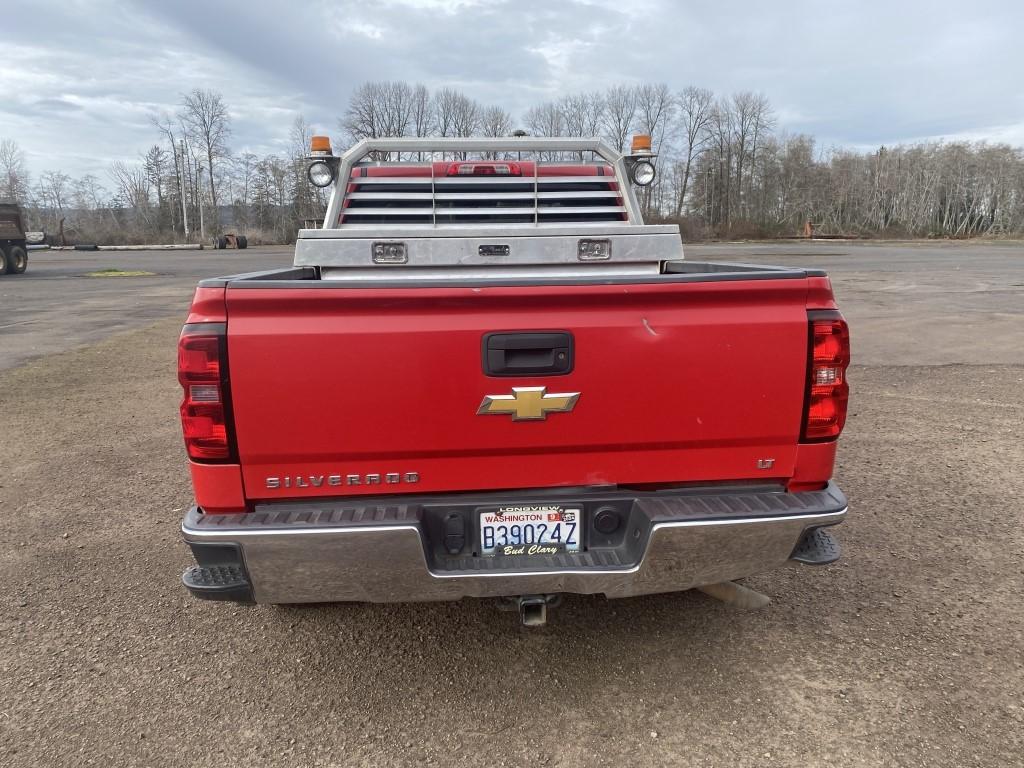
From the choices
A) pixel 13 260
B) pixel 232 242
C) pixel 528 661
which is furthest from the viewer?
pixel 232 242

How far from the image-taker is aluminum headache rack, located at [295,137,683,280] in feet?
12.6

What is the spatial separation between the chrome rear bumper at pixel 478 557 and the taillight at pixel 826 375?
27 centimetres

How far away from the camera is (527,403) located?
231cm

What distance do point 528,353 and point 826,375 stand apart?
3.42ft

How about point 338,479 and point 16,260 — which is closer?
point 338,479

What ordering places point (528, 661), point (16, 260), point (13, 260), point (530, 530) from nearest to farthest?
point (530, 530) → point (528, 661) → point (13, 260) → point (16, 260)

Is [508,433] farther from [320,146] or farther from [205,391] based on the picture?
[320,146]

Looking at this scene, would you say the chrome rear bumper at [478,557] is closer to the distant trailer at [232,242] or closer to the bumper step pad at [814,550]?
the bumper step pad at [814,550]

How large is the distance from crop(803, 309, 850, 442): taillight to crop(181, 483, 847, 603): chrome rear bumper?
0.27 metres

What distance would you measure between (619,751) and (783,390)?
53.8 inches

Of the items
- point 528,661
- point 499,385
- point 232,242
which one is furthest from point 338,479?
point 232,242

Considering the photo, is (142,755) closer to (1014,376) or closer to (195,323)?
(195,323)

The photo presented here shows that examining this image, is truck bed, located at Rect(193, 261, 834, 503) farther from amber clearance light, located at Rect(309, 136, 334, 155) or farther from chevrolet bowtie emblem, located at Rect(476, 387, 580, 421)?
amber clearance light, located at Rect(309, 136, 334, 155)

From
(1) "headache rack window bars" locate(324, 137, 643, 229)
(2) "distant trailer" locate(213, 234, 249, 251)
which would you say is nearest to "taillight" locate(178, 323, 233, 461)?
(1) "headache rack window bars" locate(324, 137, 643, 229)
